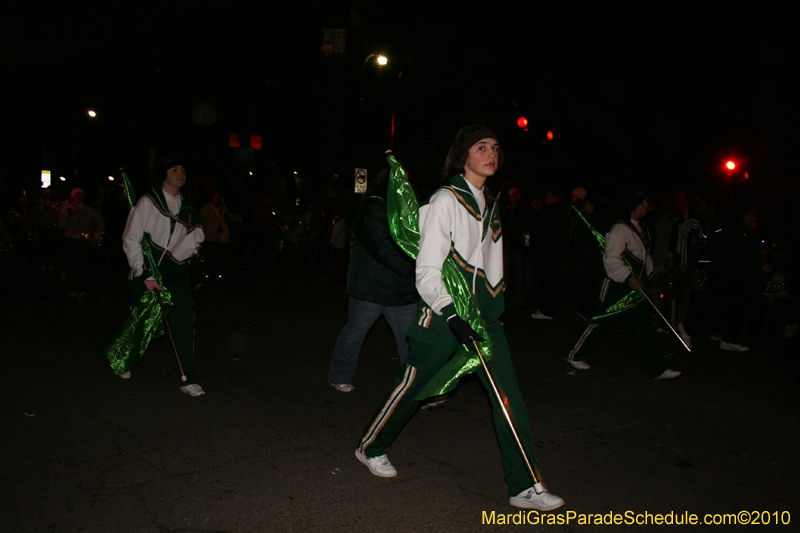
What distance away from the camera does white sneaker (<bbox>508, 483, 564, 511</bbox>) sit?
3.23 m

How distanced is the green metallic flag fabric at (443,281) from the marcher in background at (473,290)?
42 millimetres

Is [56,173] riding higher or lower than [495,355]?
higher

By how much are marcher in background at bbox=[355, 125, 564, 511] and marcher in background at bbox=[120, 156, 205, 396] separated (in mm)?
2227

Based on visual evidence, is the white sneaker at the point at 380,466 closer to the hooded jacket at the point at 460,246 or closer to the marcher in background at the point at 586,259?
the hooded jacket at the point at 460,246

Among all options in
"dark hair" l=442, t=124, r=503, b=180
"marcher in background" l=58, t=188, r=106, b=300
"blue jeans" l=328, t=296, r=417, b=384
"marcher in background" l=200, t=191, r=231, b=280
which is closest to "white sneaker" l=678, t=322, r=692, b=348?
"blue jeans" l=328, t=296, r=417, b=384

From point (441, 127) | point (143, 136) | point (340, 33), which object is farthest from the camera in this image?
point (441, 127)

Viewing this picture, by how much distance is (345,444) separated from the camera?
13.7 feet

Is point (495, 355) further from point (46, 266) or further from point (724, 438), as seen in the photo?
point (46, 266)

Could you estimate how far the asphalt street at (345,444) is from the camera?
3232 millimetres

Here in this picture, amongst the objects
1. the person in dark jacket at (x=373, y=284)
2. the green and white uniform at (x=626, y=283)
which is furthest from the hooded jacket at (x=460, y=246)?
the green and white uniform at (x=626, y=283)

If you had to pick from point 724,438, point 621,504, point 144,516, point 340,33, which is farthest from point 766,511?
point 340,33

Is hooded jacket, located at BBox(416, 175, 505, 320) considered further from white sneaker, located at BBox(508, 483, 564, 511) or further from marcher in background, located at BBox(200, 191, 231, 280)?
marcher in background, located at BBox(200, 191, 231, 280)

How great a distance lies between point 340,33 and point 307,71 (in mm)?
16583

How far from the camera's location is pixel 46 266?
13883 mm
